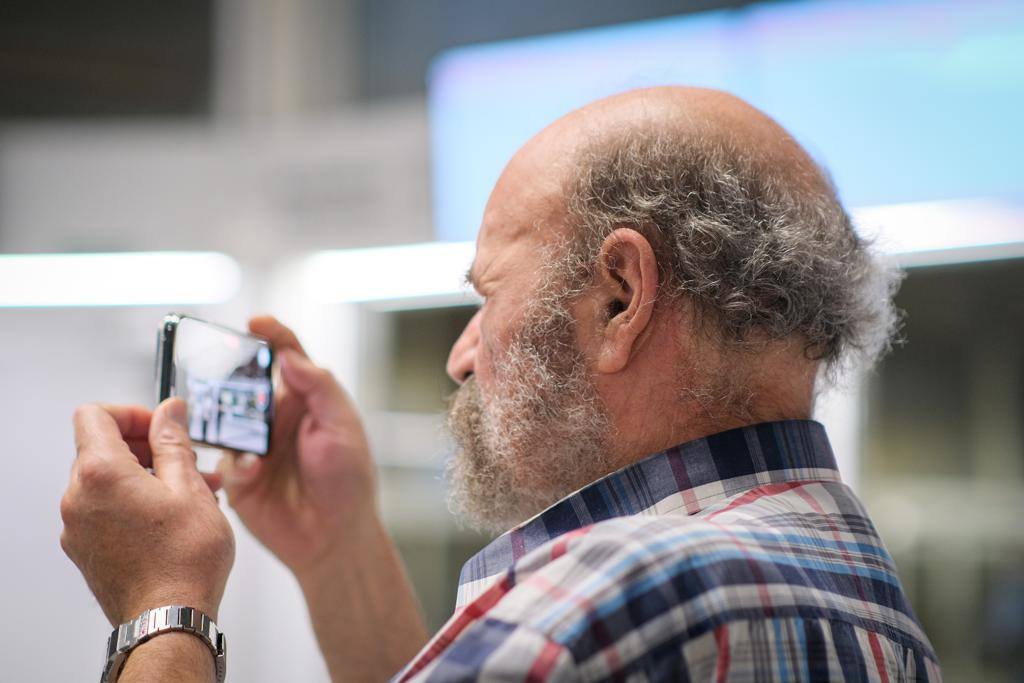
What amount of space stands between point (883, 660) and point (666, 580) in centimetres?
19

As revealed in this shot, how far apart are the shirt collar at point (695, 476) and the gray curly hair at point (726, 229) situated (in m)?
0.08

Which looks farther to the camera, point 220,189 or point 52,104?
point 220,189

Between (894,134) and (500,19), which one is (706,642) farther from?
(500,19)

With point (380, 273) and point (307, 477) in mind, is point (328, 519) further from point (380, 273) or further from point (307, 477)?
point (380, 273)

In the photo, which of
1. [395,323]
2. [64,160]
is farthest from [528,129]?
[64,160]

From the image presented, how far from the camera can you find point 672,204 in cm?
73

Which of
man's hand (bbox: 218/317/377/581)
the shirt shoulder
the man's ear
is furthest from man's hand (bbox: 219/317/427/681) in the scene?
the shirt shoulder

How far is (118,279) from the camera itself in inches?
57.2

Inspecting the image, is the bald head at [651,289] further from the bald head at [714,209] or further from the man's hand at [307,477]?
the man's hand at [307,477]

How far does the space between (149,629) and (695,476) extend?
41cm

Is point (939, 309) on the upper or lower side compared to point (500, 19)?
lower

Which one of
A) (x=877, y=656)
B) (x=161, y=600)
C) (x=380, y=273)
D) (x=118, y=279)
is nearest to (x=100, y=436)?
(x=161, y=600)

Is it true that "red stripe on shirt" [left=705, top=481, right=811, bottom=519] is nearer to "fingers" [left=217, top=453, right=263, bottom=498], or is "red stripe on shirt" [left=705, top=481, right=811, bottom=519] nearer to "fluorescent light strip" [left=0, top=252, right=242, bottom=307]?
"fingers" [left=217, top=453, right=263, bottom=498]

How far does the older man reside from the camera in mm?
524
